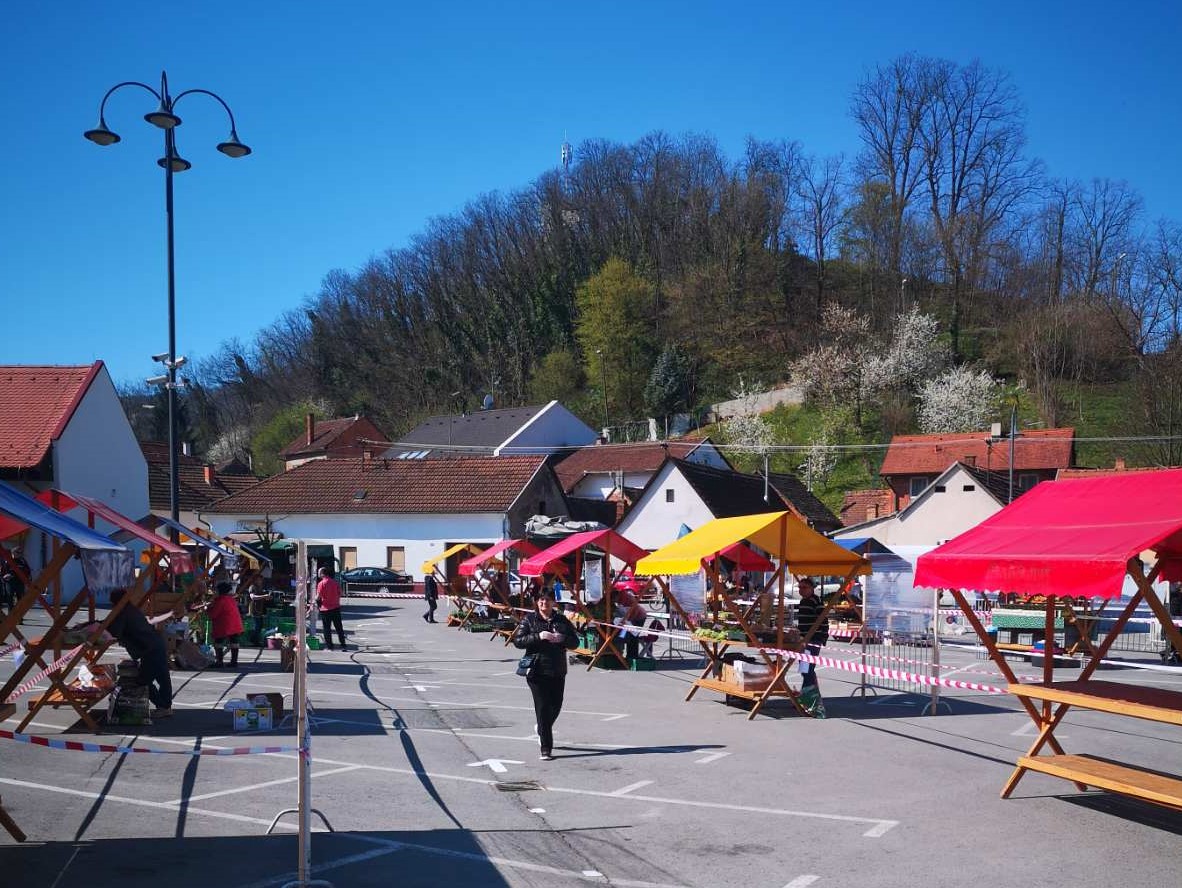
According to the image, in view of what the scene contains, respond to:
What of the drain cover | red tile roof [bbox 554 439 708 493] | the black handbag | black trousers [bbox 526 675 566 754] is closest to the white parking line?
the drain cover

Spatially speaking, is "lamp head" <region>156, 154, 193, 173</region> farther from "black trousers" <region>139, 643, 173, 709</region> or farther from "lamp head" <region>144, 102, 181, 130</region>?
"black trousers" <region>139, 643, 173, 709</region>

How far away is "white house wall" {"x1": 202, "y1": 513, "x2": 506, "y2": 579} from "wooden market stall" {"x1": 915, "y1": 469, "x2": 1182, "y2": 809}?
3816 cm

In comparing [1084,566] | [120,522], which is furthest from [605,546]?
[1084,566]

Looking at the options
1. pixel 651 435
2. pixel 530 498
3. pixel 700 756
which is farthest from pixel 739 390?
pixel 700 756

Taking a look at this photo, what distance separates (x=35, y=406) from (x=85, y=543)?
29.1 meters

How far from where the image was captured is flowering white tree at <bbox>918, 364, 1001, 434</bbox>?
64.1m

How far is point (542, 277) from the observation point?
90.2 m

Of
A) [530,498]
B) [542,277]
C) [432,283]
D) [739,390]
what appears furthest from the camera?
[432,283]

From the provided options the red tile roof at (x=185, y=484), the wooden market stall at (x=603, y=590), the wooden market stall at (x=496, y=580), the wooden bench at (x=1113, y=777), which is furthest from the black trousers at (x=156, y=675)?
the red tile roof at (x=185, y=484)

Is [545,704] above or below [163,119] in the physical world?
below

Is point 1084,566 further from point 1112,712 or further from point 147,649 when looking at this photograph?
point 147,649

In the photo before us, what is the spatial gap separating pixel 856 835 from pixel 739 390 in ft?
227

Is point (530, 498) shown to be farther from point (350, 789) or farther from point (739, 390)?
point (350, 789)

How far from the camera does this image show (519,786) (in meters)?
9.46
